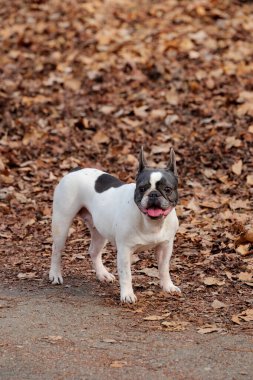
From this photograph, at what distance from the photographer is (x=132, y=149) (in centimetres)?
1166

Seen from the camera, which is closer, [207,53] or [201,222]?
[201,222]

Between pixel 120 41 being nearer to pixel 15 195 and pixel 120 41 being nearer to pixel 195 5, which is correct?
pixel 195 5

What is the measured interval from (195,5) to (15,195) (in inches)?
298

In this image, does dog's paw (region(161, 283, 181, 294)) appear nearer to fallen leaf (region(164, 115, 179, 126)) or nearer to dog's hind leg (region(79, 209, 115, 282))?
dog's hind leg (region(79, 209, 115, 282))

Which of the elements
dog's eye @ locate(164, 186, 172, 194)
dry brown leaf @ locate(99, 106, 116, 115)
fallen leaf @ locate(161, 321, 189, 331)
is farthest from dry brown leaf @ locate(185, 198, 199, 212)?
dry brown leaf @ locate(99, 106, 116, 115)

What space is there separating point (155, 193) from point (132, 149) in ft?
18.0

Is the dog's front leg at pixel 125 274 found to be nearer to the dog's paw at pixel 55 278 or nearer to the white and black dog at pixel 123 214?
the white and black dog at pixel 123 214

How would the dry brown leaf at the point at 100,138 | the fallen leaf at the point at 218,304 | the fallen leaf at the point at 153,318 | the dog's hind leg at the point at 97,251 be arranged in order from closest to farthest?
the fallen leaf at the point at 153,318, the fallen leaf at the point at 218,304, the dog's hind leg at the point at 97,251, the dry brown leaf at the point at 100,138

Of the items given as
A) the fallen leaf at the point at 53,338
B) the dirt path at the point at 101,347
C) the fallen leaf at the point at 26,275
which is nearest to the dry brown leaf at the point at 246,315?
the dirt path at the point at 101,347

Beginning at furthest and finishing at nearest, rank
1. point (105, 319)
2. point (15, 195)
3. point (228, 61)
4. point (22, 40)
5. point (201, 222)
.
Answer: point (22, 40) < point (228, 61) < point (15, 195) < point (201, 222) < point (105, 319)

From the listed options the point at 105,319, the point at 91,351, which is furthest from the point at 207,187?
the point at 91,351

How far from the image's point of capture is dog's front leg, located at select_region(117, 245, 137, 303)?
6559 mm

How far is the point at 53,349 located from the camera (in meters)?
5.62

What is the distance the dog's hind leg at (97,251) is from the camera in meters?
7.41
